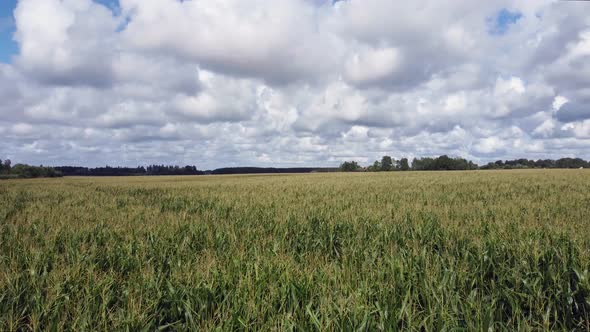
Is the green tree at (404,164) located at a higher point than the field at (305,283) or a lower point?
higher

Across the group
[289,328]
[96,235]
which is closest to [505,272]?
[289,328]

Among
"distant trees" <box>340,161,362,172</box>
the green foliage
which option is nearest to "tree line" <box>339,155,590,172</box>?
"distant trees" <box>340,161,362,172</box>

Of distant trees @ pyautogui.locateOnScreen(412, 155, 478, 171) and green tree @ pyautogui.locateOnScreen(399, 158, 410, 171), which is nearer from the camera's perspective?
distant trees @ pyautogui.locateOnScreen(412, 155, 478, 171)

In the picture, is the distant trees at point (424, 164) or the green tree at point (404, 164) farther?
the green tree at point (404, 164)

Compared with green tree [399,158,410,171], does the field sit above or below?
below

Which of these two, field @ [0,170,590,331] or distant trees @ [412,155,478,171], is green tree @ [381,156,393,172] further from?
field @ [0,170,590,331]

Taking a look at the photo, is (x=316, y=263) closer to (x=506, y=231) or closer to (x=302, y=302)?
(x=302, y=302)

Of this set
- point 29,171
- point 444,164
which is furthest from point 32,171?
point 444,164

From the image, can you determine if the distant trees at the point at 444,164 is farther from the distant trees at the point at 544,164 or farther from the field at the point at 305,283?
the field at the point at 305,283

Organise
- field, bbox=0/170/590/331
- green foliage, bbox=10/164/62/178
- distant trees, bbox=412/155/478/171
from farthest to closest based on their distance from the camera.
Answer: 1. distant trees, bbox=412/155/478/171
2. green foliage, bbox=10/164/62/178
3. field, bbox=0/170/590/331

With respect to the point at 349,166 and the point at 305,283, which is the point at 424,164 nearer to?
the point at 349,166

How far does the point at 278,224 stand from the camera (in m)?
8.58

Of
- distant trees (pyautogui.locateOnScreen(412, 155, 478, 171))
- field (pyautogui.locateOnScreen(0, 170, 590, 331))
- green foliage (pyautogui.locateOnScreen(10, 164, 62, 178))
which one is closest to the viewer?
field (pyautogui.locateOnScreen(0, 170, 590, 331))

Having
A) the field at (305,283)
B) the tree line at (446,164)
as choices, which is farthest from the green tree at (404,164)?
the field at (305,283)
